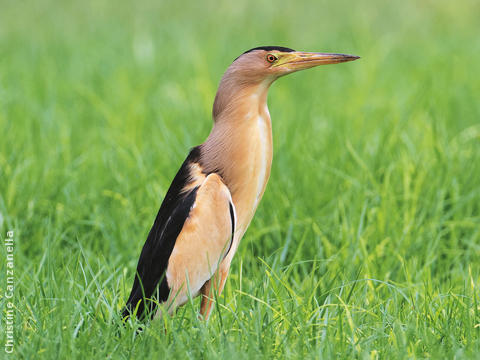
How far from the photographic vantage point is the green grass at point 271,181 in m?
2.84

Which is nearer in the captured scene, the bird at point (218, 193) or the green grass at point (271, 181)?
the bird at point (218, 193)

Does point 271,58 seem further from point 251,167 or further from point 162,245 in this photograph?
point 162,245

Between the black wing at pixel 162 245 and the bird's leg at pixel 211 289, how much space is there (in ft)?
0.51

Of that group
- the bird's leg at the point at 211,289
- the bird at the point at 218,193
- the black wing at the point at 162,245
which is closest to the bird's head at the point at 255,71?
the bird at the point at 218,193

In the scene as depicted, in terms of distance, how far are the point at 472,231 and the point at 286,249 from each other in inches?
44.5

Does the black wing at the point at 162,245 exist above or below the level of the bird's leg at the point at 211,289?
above

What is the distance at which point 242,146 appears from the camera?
8.89 feet

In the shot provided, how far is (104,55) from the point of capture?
7387 mm

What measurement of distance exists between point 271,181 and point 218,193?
1588mm

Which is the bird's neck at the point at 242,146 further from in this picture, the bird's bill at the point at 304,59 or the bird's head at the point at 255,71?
the bird's bill at the point at 304,59

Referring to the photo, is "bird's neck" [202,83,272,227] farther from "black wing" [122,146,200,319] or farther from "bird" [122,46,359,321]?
"black wing" [122,146,200,319]

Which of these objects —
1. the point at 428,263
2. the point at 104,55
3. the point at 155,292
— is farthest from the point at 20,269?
the point at 104,55

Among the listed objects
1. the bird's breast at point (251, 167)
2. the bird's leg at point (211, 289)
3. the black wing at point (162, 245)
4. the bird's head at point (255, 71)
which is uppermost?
the bird's head at point (255, 71)

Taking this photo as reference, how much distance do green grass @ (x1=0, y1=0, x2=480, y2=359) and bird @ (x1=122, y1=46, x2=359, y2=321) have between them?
0.14 m
